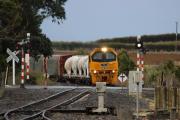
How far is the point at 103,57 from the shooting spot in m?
50.1

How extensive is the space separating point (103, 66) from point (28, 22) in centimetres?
1287

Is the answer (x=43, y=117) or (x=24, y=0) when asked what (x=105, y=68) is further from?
(x=43, y=117)

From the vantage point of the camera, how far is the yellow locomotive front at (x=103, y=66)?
49438 millimetres

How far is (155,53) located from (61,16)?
91.5 ft

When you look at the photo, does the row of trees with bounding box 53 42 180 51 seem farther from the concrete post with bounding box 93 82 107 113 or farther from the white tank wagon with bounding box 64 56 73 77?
the concrete post with bounding box 93 82 107 113

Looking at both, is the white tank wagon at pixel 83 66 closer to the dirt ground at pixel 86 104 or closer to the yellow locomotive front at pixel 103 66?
the yellow locomotive front at pixel 103 66

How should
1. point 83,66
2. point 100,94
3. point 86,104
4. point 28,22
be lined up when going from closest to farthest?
point 100,94 < point 86,104 < point 83,66 < point 28,22

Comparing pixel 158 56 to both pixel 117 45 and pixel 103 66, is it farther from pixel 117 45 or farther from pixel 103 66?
pixel 103 66

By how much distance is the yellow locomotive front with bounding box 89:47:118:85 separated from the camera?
49.4 meters

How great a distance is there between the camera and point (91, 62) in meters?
49.8

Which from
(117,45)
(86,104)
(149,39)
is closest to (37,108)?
(86,104)

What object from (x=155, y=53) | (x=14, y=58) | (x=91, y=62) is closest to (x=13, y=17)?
(x=14, y=58)

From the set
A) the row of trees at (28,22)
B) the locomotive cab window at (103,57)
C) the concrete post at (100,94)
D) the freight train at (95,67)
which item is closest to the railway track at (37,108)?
the concrete post at (100,94)

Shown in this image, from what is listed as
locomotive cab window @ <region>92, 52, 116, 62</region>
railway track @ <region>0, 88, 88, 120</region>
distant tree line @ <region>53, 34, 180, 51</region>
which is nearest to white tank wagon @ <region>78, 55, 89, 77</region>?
locomotive cab window @ <region>92, 52, 116, 62</region>
